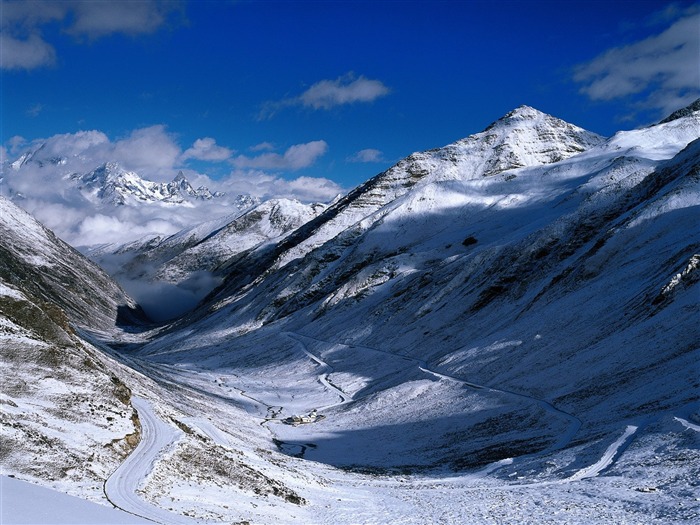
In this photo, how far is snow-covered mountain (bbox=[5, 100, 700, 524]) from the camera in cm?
3016

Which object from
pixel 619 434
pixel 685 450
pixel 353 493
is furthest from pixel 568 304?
pixel 353 493

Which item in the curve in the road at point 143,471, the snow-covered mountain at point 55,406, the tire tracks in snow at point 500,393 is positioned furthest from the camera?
the tire tracks in snow at point 500,393

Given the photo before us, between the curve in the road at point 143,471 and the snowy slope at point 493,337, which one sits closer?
the curve in the road at point 143,471

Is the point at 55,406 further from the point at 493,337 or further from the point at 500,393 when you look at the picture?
the point at 493,337

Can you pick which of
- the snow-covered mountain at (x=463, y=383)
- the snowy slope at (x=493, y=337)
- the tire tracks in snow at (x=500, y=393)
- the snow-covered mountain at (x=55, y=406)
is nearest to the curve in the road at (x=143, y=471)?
the snow-covered mountain at (x=463, y=383)

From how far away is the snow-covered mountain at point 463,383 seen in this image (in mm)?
30156

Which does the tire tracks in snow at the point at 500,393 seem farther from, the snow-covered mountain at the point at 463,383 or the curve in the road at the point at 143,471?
the curve in the road at the point at 143,471

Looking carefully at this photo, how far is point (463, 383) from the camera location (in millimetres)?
70312

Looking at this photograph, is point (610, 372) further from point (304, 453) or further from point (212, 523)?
point (212, 523)

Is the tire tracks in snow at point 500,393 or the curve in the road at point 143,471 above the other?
the curve in the road at point 143,471

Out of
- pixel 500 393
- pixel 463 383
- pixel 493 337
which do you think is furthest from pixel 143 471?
pixel 493 337

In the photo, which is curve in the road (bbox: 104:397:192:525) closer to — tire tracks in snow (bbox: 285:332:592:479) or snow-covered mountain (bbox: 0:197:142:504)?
snow-covered mountain (bbox: 0:197:142:504)

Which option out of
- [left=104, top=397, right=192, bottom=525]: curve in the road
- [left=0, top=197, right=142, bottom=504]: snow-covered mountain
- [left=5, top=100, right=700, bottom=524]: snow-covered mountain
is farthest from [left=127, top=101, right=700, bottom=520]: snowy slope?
[left=0, top=197, right=142, bottom=504]: snow-covered mountain

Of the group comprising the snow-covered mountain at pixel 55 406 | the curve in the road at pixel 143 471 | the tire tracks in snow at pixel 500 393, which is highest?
the snow-covered mountain at pixel 55 406
